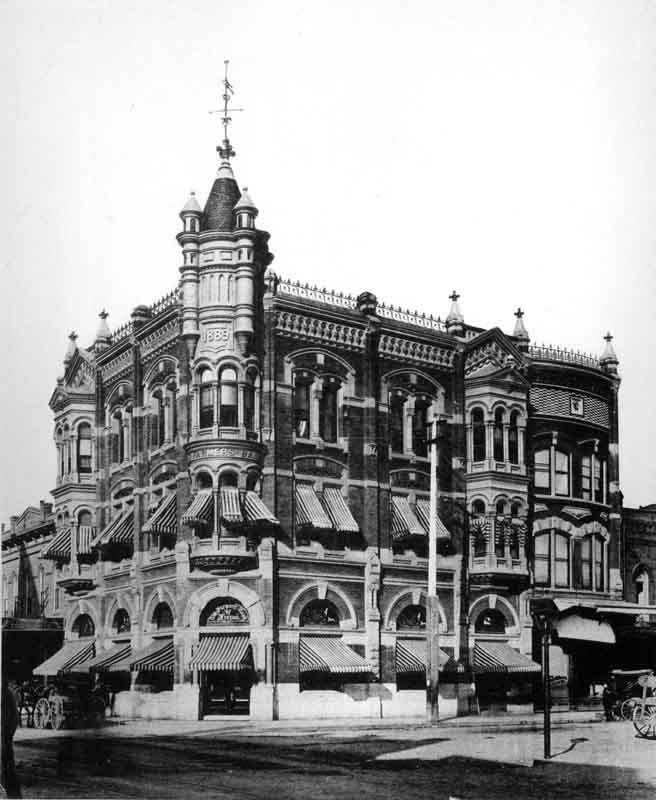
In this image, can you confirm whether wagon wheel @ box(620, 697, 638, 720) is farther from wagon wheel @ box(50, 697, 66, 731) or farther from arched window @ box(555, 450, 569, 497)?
wagon wheel @ box(50, 697, 66, 731)

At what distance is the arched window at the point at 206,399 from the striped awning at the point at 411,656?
911 centimetres

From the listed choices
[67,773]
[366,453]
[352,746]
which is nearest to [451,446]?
[366,453]

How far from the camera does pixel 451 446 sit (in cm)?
3766

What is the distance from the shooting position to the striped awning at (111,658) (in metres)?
35.4

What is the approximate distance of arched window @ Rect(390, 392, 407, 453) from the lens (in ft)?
120

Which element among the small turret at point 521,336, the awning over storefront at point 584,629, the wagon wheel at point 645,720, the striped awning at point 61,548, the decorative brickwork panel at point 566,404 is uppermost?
the small turret at point 521,336

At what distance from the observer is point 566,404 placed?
1590 inches

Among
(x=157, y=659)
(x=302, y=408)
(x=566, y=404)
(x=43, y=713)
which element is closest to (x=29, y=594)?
(x=157, y=659)

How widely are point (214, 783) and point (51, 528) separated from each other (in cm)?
2989

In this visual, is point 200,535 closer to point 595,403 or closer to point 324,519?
point 324,519

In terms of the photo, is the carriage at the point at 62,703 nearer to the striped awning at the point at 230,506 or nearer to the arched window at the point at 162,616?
the arched window at the point at 162,616

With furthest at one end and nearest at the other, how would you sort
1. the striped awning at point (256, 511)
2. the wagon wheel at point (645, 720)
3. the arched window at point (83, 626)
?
the arched window at point (83, 626), the striped awning at point (256, 511), the wagon wheel at point (645, 720)

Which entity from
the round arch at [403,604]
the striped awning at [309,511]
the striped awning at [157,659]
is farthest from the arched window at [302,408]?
the striped awning at [157,659]

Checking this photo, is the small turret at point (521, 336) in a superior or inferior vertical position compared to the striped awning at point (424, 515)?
superior
